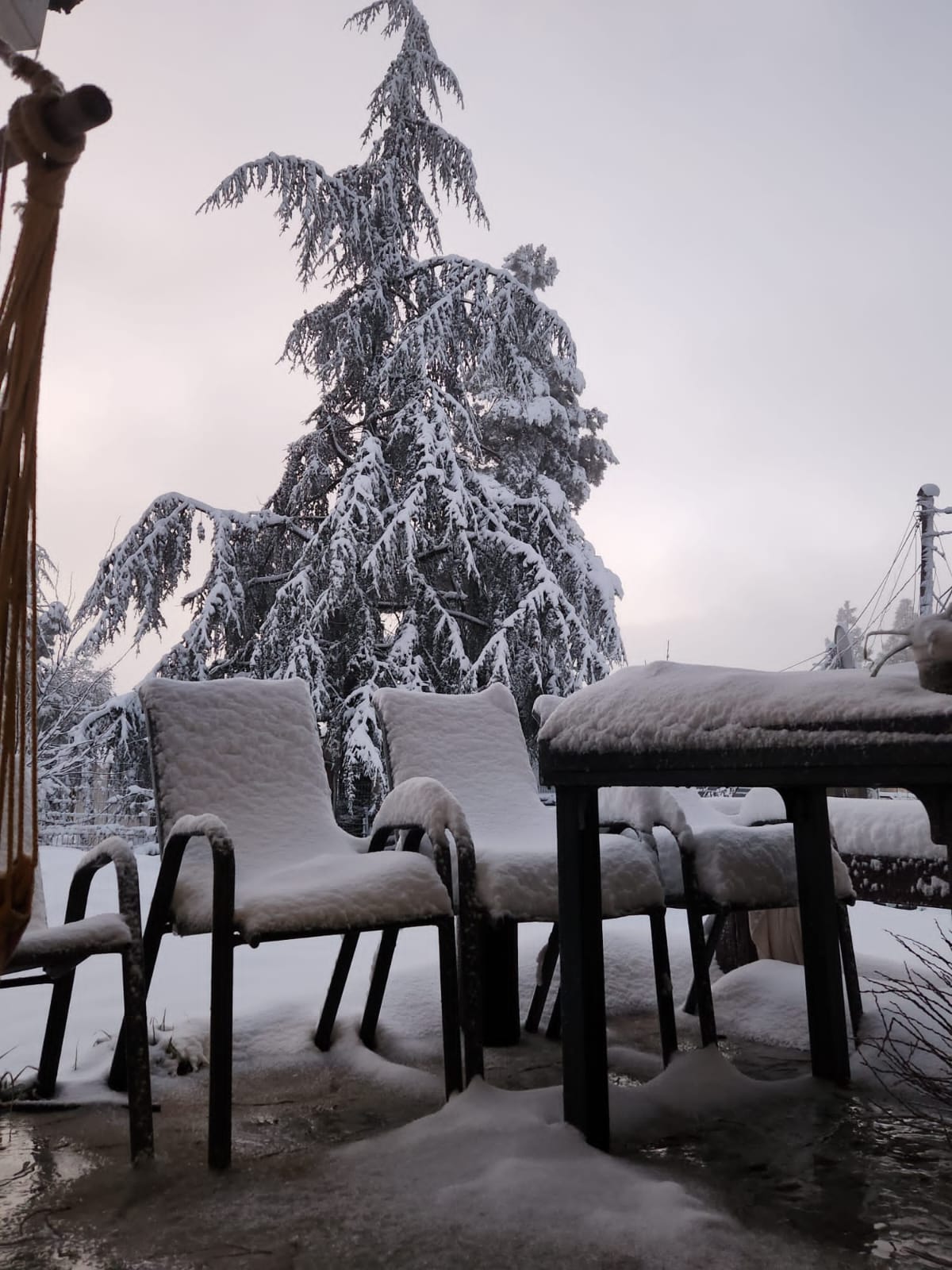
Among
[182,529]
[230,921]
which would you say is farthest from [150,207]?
[230,921]

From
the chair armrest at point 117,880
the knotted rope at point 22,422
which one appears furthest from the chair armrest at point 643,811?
the knotted rope at point 22,422

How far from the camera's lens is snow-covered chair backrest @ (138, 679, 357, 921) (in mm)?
2062

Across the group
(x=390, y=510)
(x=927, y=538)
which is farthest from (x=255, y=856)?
(x=927, y=538)

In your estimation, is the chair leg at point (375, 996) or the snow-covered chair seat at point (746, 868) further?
the chair leg at point (375, 996)

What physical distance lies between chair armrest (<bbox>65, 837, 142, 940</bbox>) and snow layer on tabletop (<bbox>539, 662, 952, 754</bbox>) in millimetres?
764

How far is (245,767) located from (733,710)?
4.23 ft

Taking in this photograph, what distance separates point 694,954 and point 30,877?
5.35ft

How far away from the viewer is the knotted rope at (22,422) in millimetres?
822

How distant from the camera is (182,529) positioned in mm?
6223

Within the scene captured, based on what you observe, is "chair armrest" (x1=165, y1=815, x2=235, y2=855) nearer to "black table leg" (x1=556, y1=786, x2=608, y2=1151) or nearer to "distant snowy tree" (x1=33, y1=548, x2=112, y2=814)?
"black table leg" (x1=556, y1=786, x2=608, y2=1151)

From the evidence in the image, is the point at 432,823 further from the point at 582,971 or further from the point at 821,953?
the point at 821,953

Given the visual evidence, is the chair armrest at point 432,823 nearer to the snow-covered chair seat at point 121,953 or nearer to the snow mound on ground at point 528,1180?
the snow mound on ground at point 528,1180

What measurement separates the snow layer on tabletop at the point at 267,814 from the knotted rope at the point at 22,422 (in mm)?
733

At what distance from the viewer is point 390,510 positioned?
20.9ft
